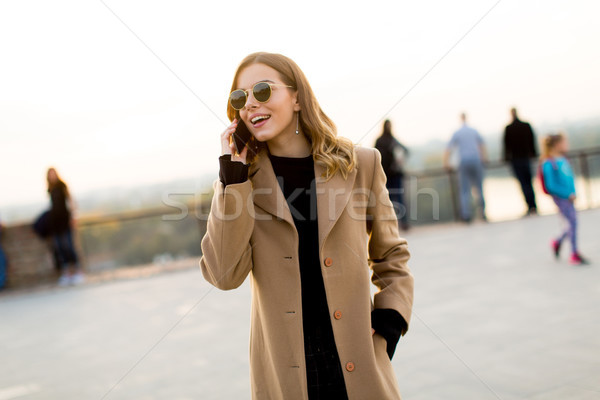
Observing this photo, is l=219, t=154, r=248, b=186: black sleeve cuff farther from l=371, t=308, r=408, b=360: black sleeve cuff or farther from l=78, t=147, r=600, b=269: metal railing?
l=78, t=147, r=600, b=269: metal railing

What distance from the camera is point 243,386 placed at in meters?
4.21

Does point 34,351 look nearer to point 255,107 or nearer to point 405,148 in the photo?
point 255,107

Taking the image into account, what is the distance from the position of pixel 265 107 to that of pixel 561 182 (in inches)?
233

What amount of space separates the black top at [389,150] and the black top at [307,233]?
29.7ft

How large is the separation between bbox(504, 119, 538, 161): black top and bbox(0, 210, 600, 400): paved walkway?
130 inches

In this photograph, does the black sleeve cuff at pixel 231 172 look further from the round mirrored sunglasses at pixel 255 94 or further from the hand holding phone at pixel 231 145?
the round mirrored sunglasses at pixel 255 94

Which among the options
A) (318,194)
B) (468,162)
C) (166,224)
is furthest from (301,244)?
(166,224)

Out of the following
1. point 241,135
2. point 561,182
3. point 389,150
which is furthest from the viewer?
point 389,150

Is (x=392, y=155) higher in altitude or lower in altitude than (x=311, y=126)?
higher

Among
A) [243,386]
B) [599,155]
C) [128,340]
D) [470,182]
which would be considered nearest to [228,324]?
[128,340]

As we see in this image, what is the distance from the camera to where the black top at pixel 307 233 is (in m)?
1.93

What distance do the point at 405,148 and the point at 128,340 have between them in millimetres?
6868

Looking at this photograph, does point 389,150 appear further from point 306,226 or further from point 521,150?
point 306,226

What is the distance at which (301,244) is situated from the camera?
1978 millimetres
